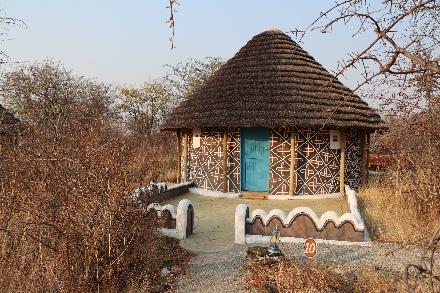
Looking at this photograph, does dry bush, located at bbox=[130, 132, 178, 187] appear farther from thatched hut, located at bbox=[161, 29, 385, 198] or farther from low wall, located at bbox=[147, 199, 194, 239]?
low wall, located at bbox=[147, 199, 194, 239]

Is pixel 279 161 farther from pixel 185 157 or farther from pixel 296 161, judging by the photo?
pixel 185 157

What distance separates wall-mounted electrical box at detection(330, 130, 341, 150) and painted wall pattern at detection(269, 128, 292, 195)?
1.42m

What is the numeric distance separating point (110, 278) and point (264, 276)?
1.92 m

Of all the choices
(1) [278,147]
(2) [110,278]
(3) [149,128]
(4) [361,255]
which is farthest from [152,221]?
(3) [149,128]

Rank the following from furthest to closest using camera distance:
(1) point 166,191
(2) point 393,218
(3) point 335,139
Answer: (3) point 335,139 < (1) point 166,191 < (2) point 393,218

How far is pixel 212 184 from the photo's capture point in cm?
1212

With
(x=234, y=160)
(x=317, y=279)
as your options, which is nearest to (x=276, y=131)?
(x=234, y=160)

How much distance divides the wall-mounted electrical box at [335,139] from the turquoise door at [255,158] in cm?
208

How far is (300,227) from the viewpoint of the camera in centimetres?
656

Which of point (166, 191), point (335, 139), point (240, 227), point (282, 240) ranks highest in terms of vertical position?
point (335, 139)

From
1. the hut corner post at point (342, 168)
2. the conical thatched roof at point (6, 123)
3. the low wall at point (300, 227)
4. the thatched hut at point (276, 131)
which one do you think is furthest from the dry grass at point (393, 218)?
the conical thatched roof at point (6, 123)

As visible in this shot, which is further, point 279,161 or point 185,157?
point 185,157

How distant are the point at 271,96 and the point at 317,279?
24.6 feet

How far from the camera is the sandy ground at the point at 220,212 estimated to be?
21.5ft
